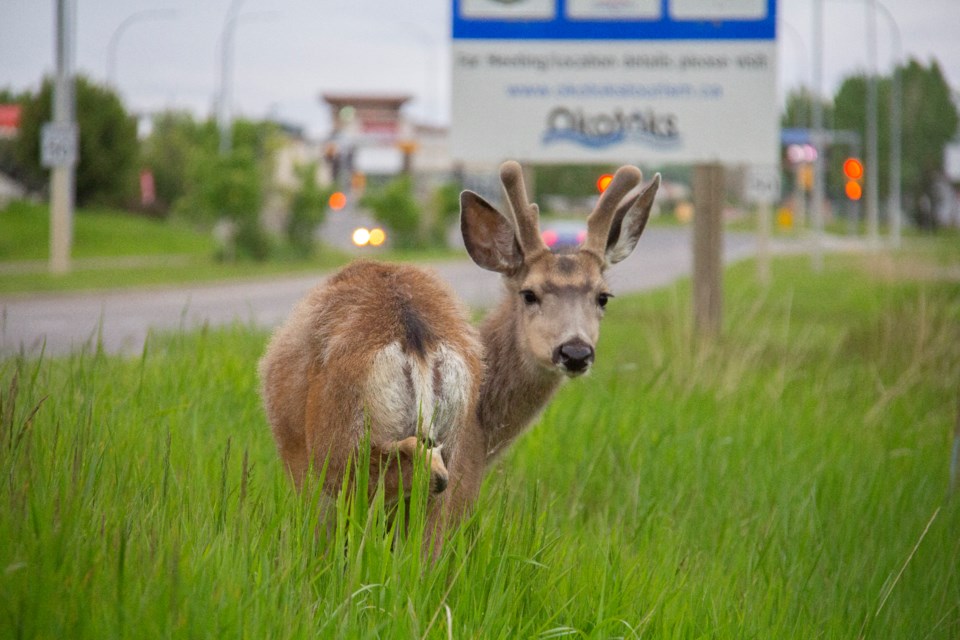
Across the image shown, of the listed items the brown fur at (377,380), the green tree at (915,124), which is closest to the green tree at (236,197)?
the green tree at (915,124)

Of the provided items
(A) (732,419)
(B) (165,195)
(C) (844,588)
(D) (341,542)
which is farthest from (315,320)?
(B) (165,195)

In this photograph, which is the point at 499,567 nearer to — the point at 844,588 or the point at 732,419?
the point at 844,588

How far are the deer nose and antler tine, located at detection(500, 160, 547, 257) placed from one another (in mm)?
800

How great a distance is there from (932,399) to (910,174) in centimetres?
5768

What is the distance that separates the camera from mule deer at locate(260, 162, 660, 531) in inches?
162

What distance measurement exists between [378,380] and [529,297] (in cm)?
199

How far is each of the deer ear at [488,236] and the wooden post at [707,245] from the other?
23.3ft

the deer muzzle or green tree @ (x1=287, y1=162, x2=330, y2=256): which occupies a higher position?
green tree @ (x1=287, y1=162, x2=330, y2=256)

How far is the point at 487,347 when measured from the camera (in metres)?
6.12

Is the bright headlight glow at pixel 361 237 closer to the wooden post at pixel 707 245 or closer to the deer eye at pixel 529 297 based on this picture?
the deer eye at pixel 529 297

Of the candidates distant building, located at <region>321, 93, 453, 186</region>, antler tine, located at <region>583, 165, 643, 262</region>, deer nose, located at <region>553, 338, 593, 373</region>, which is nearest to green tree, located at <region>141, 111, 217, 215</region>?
distant building, located at <region>321, 93, 453, 186</region>

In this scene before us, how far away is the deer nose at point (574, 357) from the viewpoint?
547 cm

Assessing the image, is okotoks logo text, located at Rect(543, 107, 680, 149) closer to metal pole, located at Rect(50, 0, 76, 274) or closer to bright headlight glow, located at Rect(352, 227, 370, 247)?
bright headlight glow, located at Rect(352, 227, 370, 247)

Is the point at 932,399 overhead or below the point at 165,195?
below
